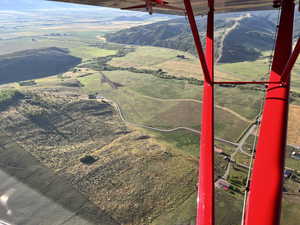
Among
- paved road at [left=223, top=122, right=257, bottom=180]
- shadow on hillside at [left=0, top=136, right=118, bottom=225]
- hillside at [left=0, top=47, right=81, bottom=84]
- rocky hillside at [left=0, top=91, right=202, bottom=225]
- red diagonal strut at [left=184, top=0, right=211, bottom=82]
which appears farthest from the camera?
hillside at [left=0, top=47, right=81, bottom=84]

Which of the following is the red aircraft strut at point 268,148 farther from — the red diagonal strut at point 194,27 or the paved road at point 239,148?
the paved road at point 239,148

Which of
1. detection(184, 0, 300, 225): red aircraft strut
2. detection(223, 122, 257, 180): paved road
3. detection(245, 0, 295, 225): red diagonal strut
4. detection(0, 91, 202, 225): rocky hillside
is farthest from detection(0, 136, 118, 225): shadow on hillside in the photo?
detection(245, 0, 295, 225): red diagonal strut

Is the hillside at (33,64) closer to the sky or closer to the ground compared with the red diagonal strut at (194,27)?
closer to the ground

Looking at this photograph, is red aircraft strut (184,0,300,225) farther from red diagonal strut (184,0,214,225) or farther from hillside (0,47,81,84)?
hillside (0,47,81,84)

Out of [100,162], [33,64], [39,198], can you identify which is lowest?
[39,198]

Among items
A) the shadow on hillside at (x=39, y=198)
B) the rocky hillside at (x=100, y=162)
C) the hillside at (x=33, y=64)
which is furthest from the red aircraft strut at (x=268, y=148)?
the hillside at (x=33, y=64)

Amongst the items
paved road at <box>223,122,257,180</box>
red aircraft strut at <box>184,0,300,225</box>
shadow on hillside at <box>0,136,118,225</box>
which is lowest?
shadow on hillside at <box>0,136,118,225</box>

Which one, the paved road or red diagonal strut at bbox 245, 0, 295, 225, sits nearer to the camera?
red diagonal strut at bbox 245, 0, 295, 225

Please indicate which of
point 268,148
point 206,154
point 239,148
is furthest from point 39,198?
point 268,148

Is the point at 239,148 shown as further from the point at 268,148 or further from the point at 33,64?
the point at 33,64
